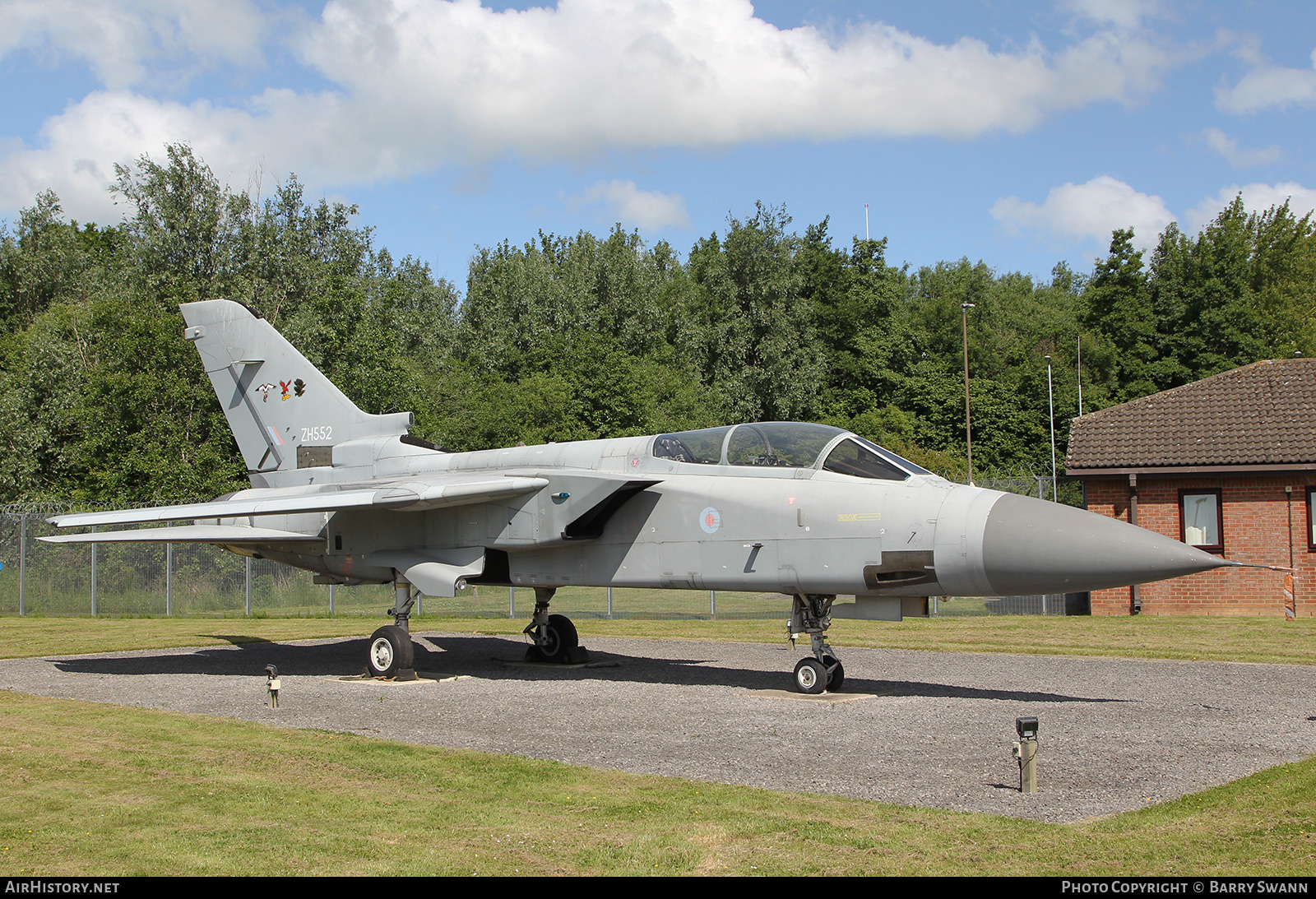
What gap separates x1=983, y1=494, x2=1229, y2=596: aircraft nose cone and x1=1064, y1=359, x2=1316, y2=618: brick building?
39.9 ft

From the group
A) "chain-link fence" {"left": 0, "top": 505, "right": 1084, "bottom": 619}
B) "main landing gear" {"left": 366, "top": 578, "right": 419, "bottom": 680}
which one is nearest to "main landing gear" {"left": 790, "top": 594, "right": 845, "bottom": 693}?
"main landing gear" {"left": 366, "top": 578, "right": 419, "bottom": 680}

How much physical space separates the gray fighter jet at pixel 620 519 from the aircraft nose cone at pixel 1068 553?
0.02 meters

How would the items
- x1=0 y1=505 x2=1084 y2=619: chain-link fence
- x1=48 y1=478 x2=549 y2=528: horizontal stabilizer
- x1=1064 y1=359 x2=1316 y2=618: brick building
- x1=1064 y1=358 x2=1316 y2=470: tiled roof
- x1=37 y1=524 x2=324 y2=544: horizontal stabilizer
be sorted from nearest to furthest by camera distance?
x1=48 y1=478 x2=549 y2=528: horizontal stabilizer
x1=37 y1=524 x2=324 y2=544: horizontal stabilizer
x1=1064 y1=359 x2=1316 y2=618: brick building
x1=1064 y1=358 x2=1316 y2=470: tiled roof
x1=0 y1=505 x2=1084 y2=619: chain-link fence

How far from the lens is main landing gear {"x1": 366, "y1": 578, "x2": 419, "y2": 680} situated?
12.5 metres

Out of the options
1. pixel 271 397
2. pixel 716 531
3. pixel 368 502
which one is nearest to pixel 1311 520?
pixel 716 531

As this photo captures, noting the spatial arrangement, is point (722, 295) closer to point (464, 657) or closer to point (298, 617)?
point (298, 617)

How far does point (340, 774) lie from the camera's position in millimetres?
7273

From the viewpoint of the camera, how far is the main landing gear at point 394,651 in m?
12.5

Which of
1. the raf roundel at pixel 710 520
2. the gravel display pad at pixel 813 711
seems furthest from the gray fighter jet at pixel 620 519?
the gravel display pad at pixel 813 711

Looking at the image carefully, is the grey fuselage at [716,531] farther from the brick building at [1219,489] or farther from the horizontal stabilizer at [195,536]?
the brick building at [1219,489]

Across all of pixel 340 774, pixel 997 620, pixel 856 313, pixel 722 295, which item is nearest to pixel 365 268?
pixel 722 295

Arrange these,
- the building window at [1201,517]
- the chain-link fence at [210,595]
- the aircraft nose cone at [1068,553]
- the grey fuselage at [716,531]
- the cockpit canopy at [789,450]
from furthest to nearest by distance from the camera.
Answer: the chain-link fence at [210,595]
the building window at [1201,517]
the cockpit canopy at [789,450]
the grey fuselage at [716,531]
the aircraft nose cone at [1068,553]

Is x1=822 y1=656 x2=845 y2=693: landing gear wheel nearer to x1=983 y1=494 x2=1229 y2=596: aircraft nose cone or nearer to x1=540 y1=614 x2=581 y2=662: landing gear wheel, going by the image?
x1=983 y1=494 x2=1229 y2=596: aircraft nose cone

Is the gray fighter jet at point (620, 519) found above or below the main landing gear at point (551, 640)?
above
